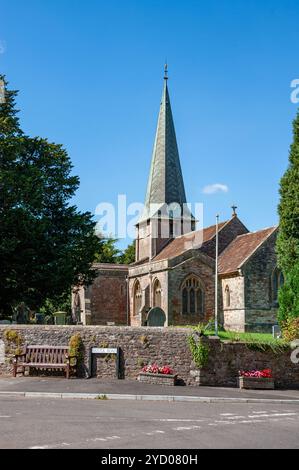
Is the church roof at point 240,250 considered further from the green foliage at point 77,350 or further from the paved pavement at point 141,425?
the paved pavement at point 141,425

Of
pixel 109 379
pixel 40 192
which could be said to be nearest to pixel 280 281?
pixel 40 192

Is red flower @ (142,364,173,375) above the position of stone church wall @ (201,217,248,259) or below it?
below

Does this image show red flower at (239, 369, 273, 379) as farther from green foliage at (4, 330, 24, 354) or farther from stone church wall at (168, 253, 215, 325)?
stone church wall at (168, 253, 215, 325)

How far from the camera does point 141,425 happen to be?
10.4 m

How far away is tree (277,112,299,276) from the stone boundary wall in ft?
24.6

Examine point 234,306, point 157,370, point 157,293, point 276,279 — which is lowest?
point 157,370

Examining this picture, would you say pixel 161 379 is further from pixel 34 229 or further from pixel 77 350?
pixel 34 229

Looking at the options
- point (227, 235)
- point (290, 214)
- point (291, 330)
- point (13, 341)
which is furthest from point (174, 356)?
point (227, 235)

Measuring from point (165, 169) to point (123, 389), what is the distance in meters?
42.1

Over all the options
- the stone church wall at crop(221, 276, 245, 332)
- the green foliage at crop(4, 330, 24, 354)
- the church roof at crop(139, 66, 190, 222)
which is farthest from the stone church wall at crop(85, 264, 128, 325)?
the green foliage at crop(4, 330, 24, 354)

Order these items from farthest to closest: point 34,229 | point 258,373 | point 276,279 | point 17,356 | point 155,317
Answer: point 276,279, point 34,229, point 155,317, point 17,356, point 258,373

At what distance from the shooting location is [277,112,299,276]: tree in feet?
83.7
